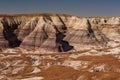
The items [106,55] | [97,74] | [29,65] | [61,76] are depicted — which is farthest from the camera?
[106,55]

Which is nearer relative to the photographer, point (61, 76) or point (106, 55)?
point (61, 76)

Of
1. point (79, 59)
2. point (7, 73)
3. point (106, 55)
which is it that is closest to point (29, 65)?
point (7, 73)

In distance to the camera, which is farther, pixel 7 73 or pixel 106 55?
pixel 106 55

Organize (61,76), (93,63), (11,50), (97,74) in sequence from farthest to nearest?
(11,50), (93,63), (61,76), (97,74)

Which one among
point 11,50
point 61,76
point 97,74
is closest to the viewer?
point 97,74

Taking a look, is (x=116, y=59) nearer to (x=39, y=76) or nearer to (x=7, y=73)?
(x=39, y=76)

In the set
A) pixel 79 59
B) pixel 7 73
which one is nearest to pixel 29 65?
pixel 7 73

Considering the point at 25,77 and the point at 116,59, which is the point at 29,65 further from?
the point at 116,59

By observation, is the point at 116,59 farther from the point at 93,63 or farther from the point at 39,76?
the point at 39,76

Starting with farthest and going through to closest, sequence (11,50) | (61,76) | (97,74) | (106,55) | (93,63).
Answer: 1. (11,50)
2. (106,55)
3. (93,63)
4. (61,76)
5. (97,74)
